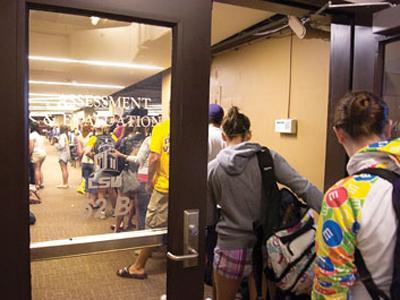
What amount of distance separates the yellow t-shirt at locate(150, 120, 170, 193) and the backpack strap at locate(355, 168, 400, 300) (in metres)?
0.69

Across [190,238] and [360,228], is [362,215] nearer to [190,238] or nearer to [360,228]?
[360,228]

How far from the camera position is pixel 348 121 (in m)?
1.23

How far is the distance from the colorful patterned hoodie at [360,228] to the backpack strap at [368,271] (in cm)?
1

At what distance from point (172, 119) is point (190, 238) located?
46 cm

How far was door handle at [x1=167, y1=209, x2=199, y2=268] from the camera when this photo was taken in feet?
4.38

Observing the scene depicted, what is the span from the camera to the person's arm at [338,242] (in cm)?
110

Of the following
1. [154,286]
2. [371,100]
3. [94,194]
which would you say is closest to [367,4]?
[371,100]

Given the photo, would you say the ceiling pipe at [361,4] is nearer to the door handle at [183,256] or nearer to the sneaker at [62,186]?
the door handle at [183,256]

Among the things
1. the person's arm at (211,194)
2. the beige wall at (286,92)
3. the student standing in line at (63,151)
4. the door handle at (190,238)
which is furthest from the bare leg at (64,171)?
the beige wall at (286,92)

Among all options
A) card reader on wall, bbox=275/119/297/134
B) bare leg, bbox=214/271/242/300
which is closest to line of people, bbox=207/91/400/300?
bare leg, bbox=214/271/242/300

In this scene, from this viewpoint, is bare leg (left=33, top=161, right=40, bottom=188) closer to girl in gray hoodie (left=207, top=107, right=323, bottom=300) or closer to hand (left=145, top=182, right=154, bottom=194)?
hand (left=145, top=182, right=154, bottom=194)

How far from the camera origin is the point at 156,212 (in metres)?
1.39

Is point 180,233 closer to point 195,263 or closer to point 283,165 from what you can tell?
point 195,263

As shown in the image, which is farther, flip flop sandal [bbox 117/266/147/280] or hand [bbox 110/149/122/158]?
flip flop sandal [bbox 117/266/147/280]
